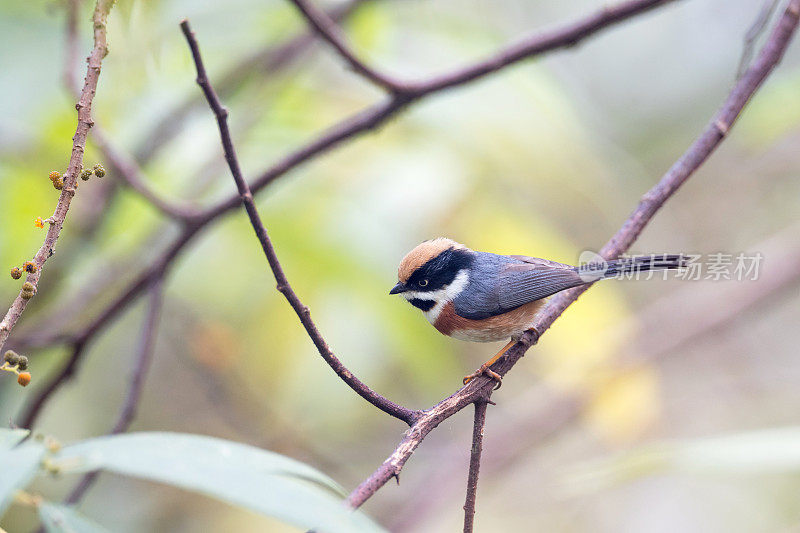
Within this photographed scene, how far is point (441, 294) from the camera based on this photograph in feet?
10.1

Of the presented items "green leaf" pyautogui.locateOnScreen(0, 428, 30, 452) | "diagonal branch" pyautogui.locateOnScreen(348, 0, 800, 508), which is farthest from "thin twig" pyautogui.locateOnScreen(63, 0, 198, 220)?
"green leaf" pyautogui.locateOnScreen(0, 428, 30, 452)

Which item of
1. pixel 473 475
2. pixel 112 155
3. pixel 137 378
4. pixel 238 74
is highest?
pixel 238 74

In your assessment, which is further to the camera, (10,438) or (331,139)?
(331,139)

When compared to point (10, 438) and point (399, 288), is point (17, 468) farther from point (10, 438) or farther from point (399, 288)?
point (399, 288)

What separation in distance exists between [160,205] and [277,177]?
45 cm

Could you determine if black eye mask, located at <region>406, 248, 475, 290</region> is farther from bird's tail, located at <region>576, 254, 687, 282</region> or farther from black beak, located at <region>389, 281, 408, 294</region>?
bird's tail, located at <region>576, 254, 687, 282</region>

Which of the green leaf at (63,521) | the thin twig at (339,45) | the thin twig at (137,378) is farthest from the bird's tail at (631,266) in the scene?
the green leaf at (63,521)

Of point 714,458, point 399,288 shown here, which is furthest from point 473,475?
point 399,288

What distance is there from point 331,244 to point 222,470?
2176 mm

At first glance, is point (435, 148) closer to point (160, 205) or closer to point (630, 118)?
point (160, 205)

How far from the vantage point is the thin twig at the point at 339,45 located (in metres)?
2.34

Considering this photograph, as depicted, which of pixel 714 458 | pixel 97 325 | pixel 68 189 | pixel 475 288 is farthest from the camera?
pixel 475 288

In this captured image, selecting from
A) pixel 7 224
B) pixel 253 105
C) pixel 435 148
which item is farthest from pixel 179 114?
pixel 435 148

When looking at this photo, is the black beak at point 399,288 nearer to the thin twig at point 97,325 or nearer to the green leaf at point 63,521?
the thin twig at point 97,325
